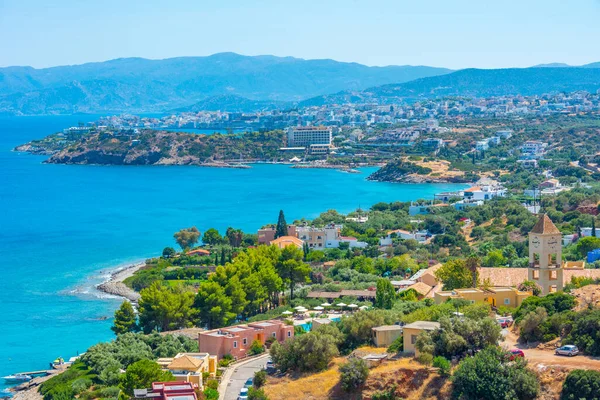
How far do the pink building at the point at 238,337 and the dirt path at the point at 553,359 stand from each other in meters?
6.40

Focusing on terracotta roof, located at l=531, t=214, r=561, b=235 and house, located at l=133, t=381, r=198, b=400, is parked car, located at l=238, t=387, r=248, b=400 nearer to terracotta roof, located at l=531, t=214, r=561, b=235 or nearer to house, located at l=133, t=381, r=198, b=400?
house, located at l=133, t=381, r=198, b=400

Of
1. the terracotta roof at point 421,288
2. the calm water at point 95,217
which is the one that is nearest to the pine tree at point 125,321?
the calm water at point 95,217

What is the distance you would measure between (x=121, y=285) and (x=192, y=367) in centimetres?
1967

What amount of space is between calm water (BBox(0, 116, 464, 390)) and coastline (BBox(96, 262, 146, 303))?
63 cm

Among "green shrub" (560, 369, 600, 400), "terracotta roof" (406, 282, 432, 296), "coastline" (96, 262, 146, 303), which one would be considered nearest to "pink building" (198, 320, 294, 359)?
"terracotta roof" (406, 282, 432, 296)

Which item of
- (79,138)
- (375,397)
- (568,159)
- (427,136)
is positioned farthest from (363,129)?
(375,397)

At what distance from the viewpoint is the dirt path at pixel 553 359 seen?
14711mm

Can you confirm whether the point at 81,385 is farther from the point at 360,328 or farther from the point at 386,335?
the point at 386,335

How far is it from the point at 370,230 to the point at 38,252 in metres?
17.0

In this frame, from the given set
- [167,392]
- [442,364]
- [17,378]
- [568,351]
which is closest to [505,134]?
[17,378]

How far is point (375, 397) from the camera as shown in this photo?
1530 cm

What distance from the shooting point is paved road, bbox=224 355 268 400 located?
17.3 meters

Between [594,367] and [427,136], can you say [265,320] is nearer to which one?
[594,367]

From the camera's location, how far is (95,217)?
61969 millimetres
